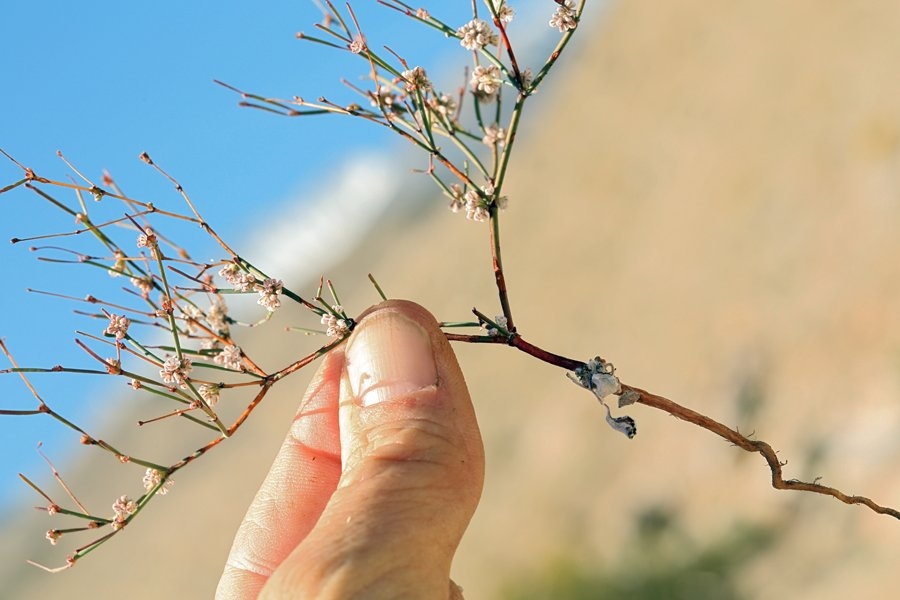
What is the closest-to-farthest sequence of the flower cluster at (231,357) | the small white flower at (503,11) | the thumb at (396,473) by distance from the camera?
the thumb at (396,473), the small white flower at (503,11), the flower cluster at (231,357)

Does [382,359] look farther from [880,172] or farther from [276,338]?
[276,338]

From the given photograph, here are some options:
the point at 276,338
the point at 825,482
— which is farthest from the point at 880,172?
the point at 276,338

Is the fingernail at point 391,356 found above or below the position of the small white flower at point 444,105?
below

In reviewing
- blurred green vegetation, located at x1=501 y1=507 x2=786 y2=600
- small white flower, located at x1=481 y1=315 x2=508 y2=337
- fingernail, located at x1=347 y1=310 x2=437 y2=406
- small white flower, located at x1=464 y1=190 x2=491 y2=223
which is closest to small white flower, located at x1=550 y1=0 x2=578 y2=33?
small white flower, located at x1=464 y1=190 x2=491 y2=223

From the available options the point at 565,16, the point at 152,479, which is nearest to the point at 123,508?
the point at 152,479

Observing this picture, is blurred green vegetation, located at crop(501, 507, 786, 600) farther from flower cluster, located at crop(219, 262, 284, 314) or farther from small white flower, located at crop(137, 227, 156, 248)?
small white flower, located at crop(137, 227, 156, 248)

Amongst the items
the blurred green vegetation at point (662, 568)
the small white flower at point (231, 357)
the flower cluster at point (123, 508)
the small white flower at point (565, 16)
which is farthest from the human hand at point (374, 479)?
the blurred green vegetation at point (662, 568)

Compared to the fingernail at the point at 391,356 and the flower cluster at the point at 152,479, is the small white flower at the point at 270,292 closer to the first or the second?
the fingernail at the point at 391,356
